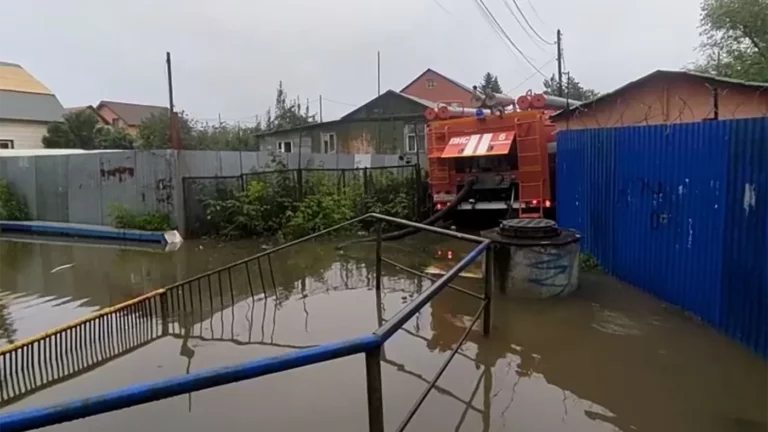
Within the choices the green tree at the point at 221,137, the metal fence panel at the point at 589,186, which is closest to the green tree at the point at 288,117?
the green tree at the point at 221,137

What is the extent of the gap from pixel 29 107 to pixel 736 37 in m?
31.3

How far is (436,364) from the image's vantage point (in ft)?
13.6

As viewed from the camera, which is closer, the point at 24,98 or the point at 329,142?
the point at 329,142

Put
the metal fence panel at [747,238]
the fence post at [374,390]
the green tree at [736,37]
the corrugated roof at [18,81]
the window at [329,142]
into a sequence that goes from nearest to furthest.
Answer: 1. the fence post at [374,390]
2. the metal fence panel at [747,238]
3. the green tree at [736,37]
4. the window at [329,142]
5. the corrugated roof at [18,81]

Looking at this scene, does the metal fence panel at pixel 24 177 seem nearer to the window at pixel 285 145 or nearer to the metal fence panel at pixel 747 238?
the window at pixel 285 145

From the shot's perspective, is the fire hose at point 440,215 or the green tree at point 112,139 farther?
the green tree at point 112,139

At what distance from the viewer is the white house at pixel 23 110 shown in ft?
84.9

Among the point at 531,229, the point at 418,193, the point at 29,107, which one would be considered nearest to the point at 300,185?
the point at 418,193

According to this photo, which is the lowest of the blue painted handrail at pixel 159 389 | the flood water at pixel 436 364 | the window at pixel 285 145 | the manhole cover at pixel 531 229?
the flood water at pixel 436 364

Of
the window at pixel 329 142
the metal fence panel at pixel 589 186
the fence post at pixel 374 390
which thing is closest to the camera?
the fence post at pixel 374 390

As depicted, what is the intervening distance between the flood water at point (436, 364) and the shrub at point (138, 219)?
168 inches

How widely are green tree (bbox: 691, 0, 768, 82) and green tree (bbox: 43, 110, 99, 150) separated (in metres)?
26.9

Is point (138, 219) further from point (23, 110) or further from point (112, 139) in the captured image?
point (23, 110)

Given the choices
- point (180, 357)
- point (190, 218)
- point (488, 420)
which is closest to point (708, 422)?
point (488, 420)
